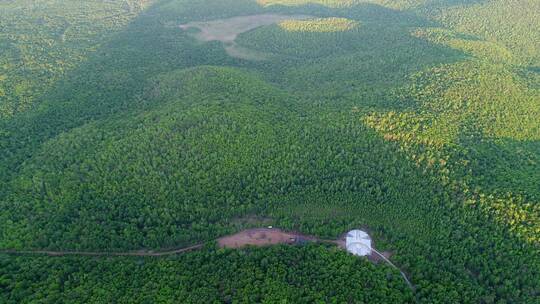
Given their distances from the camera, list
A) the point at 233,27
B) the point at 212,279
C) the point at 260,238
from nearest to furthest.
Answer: the point at 212,279 → the point at 260,238 → the point at 233,27

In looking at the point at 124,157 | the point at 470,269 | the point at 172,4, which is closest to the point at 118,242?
the point at 124,157

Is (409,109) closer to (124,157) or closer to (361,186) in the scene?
(361,186)

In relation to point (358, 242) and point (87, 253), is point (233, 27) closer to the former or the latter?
point (87, 253)

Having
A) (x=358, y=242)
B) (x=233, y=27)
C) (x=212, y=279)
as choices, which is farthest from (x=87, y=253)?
(x=233, y=27)

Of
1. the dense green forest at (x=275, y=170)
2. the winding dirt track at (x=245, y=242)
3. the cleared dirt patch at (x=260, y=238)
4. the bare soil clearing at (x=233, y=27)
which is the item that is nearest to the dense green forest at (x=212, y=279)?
the dense green forest at (x=275, y=170)

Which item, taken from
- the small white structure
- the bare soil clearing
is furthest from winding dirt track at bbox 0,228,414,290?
the bare soil clearing
